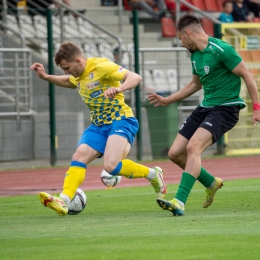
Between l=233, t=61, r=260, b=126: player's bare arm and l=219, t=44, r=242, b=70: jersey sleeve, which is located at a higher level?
l=219, t=44, r=242, b=70: jersey sleeve

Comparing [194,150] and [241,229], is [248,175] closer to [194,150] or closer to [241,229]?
[194,150]

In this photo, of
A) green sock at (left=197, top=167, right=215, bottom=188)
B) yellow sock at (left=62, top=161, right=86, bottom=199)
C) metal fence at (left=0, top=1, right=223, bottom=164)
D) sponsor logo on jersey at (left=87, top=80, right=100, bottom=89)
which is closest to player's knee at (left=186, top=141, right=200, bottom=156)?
green sock at (left=197, top=167, right=215, bottom=188)

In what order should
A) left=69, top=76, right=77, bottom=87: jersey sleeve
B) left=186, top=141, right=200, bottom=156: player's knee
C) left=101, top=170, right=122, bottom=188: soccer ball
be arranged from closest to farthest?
left=186, top=141, right=200, bottom=156: player's knee → left=69, top=76, right=77, bottom=87: jersey sleeve → left=101, top=170, right=122, bottom=188: soccer ball

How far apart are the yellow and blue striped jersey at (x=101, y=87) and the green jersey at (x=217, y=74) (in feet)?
3.06

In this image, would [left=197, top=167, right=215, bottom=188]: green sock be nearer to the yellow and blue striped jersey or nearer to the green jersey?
the green jersey

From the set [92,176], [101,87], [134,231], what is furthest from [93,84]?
[92,176]

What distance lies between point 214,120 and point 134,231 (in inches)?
83.3

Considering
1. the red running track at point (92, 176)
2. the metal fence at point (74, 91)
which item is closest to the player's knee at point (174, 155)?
the red running track at point (92, 176)

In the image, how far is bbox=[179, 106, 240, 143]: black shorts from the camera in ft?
29.0

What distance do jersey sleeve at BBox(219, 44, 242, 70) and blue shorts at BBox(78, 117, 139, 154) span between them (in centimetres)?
151

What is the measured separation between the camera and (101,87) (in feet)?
31.0

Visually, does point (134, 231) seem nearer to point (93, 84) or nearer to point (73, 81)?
point (93, 84)

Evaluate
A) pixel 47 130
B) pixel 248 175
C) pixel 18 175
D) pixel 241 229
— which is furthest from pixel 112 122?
pixel 47 130

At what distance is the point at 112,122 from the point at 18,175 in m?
7.62
